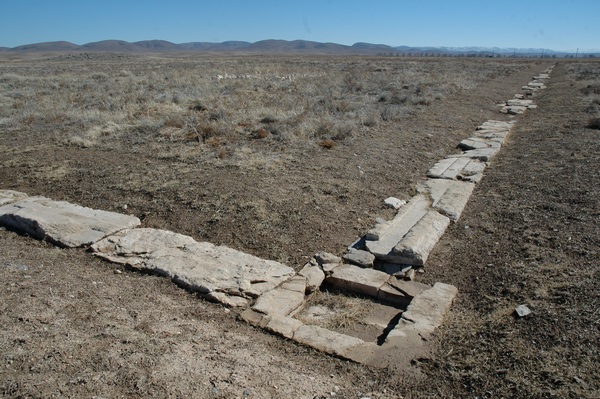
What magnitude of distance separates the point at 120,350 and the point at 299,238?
2.71 metres

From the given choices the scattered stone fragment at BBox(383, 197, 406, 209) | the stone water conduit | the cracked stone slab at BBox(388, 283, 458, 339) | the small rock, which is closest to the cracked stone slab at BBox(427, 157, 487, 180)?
the stone water conduit

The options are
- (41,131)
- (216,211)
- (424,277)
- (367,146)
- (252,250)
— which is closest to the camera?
(424,277)

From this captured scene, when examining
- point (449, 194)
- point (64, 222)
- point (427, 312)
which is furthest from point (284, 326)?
point (449, 194)

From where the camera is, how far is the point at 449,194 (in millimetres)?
6766

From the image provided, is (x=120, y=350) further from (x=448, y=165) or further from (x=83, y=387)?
(x=448, y=165)

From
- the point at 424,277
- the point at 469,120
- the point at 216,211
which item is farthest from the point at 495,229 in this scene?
the point at 469,120

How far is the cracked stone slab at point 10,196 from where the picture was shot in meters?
6.43

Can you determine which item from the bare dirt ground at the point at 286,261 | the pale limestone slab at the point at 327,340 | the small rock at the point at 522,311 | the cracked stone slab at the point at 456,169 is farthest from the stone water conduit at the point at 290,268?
the cracked stone slab at the point at 456,169

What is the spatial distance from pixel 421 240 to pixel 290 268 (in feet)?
5.02

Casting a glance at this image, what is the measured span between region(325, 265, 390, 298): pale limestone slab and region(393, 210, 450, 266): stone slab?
1.10ft

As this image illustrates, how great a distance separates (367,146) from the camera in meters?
9.59

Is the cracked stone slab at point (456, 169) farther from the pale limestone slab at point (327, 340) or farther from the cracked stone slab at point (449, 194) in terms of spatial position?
the pale limestone slab at point (327, 340)

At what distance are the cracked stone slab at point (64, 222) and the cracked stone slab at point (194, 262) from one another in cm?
26

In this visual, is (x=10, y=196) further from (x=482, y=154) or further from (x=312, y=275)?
(x=482, y=154)
